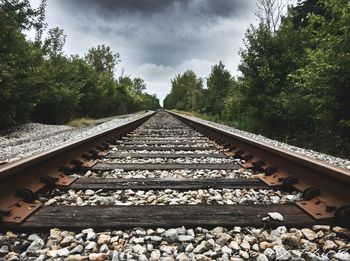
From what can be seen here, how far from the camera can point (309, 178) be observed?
2.62m

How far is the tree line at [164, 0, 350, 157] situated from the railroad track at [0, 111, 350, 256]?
3147 mm

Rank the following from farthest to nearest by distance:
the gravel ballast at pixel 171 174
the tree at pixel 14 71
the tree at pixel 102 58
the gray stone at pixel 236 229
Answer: the tree at pixel 102 58 → the tree at pixel 14 71 → the gravel ballast at pixel 171 174 → the gray stone at pixel 236 229

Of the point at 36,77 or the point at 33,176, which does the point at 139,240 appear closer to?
the point at 33,176

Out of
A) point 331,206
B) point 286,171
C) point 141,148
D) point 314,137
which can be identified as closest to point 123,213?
point 331,206

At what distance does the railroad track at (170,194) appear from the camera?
1.96 metres

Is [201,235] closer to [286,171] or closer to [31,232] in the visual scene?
[31,232]

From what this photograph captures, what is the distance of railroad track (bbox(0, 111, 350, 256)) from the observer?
1956 millimetres

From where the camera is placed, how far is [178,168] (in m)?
3.52

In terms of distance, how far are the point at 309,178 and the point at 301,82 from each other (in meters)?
7.26

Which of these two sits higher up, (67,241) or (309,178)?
(309,178)

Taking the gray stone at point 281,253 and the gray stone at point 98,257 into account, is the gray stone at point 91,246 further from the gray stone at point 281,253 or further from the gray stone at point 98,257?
the gray stone at point 281,253

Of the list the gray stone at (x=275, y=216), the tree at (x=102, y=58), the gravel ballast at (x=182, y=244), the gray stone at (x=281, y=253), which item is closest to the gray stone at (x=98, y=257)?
the gravel ballast at (x=182, y=244)

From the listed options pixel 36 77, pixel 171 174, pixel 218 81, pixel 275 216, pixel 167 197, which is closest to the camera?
pixel 275 216

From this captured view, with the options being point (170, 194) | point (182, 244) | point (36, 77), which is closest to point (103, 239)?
point (182, 244)
